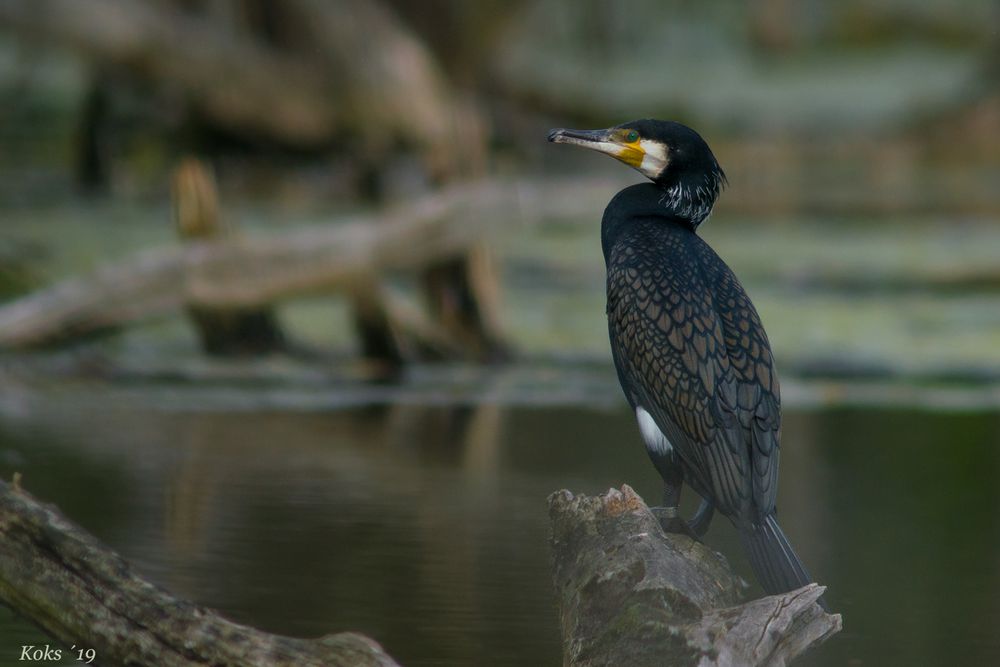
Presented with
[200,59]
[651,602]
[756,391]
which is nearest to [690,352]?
[756,391]

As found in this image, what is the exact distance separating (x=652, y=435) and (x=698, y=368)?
0.25 meters

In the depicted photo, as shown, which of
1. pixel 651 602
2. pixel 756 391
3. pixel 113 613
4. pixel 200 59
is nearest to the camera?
pixel 113 613

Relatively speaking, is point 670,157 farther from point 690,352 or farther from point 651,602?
point 651,602

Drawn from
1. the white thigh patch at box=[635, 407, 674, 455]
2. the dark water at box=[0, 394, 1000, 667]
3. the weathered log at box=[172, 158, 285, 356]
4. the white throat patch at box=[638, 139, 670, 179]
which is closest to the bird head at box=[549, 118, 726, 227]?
the white throat patch at box=[638, 139, 670, 179]

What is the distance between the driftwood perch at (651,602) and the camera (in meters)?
2.95

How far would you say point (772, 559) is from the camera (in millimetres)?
3350

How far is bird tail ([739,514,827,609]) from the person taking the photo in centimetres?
327

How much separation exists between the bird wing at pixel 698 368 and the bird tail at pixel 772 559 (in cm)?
4

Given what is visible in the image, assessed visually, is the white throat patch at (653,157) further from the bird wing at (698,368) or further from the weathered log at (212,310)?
the weathered log at (212,310)

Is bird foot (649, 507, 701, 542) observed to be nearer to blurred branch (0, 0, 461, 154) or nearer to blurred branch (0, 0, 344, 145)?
blurred branch (0, 0, 344, 145)

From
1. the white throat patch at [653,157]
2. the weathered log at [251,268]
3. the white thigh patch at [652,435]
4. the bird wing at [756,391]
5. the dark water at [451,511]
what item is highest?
the white throat patch at [653,157]

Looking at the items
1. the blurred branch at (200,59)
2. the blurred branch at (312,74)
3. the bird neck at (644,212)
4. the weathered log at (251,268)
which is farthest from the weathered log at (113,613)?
the blurred branch at (312,74)

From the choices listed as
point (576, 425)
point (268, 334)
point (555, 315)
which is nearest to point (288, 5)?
point (555, 315)

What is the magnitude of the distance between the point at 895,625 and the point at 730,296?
3.47 ft
